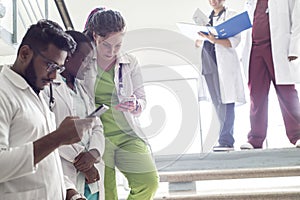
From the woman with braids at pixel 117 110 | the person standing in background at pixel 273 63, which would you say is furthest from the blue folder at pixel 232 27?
the woman with braids at pixel 117 110

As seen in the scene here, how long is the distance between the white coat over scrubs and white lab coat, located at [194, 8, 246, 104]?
4.31 feet

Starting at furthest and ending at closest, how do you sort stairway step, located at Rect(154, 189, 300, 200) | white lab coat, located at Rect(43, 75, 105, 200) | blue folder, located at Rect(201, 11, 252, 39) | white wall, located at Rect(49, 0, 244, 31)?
white wall, located at Rect(49, 0, 244, 31) → blue folder, located at Rect(201, 11, 252, 39) → stairway step, located at Rect(154, 189, 300, 200) → white lab coat, located at Rect(43, 75, 105, 200)

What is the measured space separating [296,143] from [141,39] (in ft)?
2.96

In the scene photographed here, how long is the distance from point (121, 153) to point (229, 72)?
38.5 inches

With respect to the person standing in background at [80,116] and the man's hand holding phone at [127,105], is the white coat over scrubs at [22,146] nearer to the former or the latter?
the person standing in background at [80,116]

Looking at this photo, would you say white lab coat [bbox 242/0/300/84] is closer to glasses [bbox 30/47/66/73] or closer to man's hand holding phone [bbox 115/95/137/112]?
man's hand holding phone [bbox 115/95/137/112]

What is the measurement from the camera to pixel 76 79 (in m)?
1.38

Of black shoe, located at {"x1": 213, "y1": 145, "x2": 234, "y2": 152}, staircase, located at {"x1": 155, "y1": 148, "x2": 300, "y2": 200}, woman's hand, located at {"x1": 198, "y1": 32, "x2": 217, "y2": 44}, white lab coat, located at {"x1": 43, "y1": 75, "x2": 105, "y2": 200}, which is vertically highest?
woman's hand, located at {"x1": 198, "y1": 32, "x2": 217, "y2": 44}

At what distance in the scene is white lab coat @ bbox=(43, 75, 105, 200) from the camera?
1265 mm

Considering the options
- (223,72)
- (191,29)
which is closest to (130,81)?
(191,29)

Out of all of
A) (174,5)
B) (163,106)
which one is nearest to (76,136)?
(163,106)

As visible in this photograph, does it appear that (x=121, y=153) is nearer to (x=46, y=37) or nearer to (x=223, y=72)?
(x=46, y=37)

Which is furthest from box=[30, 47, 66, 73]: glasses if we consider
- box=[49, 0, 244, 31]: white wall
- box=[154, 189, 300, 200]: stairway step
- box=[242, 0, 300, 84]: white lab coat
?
box=[49, 0, 244, 31]: white wall

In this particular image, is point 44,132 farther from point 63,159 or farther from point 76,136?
point 63,159
